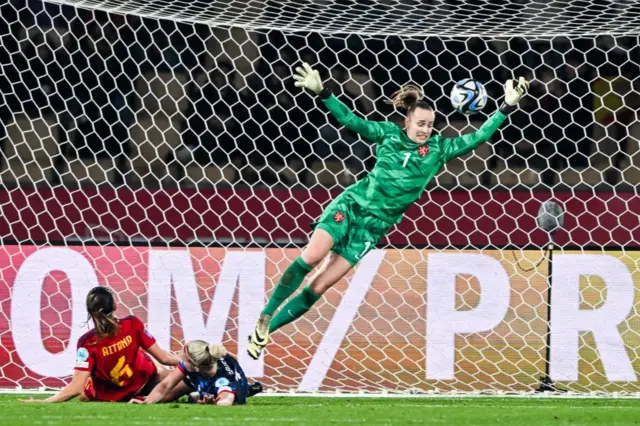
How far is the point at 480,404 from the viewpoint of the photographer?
6.79 meters

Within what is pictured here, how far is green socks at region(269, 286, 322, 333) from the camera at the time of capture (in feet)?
21.8

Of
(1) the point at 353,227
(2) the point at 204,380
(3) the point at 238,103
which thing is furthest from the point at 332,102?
(3) the point at 238,103

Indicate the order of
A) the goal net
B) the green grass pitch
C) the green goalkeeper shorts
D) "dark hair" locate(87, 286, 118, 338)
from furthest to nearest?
1. the goal net
2. the green goalkeeper shorts
3. "dark hair" locate(87, 286, 118, 338)
4. the green grass pitch

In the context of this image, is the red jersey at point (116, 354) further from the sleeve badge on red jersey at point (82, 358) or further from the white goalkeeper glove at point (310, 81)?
the white goalkeeper glove at point (310, 81)

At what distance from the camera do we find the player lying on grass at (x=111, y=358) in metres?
6.28

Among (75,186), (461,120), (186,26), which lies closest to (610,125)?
(461,120)

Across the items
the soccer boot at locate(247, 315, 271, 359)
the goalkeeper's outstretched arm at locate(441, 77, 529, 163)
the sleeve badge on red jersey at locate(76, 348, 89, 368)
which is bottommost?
the sleeve badge on red jersey at locate(76, 348, 89, 368)

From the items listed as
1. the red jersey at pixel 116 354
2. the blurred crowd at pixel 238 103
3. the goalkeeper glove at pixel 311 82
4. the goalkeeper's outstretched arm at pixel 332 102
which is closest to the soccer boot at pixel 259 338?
the red jersey at pixel 116 354

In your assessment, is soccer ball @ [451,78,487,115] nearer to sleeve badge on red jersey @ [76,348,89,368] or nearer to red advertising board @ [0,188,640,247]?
sleeve badge on red jersey @ [76,348,89,368]

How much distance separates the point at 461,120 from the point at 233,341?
162 inches

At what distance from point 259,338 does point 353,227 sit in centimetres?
80

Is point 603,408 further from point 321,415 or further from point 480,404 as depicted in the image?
point 321,415

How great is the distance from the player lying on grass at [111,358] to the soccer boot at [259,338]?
415 millimetres

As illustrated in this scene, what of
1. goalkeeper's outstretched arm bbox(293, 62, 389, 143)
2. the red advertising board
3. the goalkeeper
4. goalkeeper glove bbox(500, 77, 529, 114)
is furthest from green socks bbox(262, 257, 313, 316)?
the red advertising board
